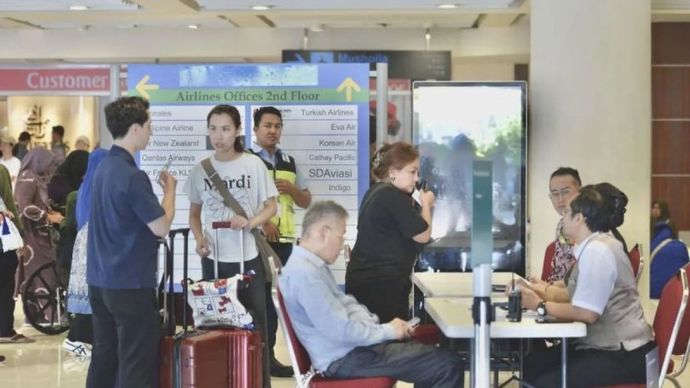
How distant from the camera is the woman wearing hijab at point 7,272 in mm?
7516

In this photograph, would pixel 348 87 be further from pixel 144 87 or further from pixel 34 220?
pixel 34 220

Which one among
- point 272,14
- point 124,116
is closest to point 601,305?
point 124,116

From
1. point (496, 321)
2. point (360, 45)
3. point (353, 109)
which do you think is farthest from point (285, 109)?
point (360, 45)

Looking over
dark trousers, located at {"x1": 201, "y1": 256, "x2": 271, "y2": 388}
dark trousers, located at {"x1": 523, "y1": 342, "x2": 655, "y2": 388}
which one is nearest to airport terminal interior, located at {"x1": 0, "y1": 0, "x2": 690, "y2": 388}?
dark trousers, located at {"x1": 201, "y1": 256, "x2": 271, "y2": 388}

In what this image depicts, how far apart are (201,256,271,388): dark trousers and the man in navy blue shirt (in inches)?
31.4

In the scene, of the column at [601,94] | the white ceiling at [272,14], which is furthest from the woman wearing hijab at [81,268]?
the column at [601,94]

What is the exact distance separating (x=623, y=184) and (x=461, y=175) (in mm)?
1187

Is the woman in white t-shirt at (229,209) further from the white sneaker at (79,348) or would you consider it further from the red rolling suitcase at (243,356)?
the white sneaker at (79,348)

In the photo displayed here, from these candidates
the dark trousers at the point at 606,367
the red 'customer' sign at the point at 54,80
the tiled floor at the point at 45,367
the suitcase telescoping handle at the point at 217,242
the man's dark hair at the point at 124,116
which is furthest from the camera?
the red 'customer' sign at the point at 54,80

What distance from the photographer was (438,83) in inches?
335

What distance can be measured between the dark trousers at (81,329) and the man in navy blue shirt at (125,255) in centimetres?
233

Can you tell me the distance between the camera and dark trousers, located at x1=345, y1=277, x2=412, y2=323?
5.33m

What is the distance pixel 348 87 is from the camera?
7234 millimetres

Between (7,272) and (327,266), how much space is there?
3.96 meters
